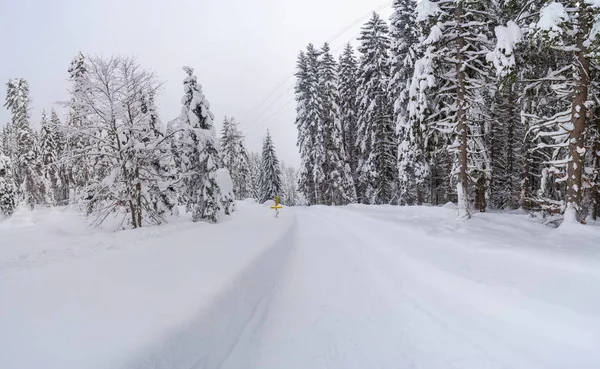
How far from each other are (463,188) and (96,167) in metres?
16.3

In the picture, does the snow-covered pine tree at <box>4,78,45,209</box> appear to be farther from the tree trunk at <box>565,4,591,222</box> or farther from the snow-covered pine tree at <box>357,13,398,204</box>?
the tree trunk at <box>565,4,591,222</box>

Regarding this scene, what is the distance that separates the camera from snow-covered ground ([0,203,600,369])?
3311 mm

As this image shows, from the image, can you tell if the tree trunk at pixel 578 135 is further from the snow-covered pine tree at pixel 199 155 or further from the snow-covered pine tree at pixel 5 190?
the snow-covered pine tree at pixel 5 190

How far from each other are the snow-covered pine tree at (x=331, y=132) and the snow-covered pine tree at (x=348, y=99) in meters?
2.13

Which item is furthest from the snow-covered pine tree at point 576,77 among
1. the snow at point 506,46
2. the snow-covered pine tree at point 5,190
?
the snow-covered pine tree at point 5,190

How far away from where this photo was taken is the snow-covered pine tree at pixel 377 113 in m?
25.9

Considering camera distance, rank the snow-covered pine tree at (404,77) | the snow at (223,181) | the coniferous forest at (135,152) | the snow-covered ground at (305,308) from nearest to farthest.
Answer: the snow-covered ground at (305,308) → the coniferous forest at (135,152) → the snow at (223,181) → the snow-covered pine tree at (404,77)

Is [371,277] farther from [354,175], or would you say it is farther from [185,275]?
[354,175]

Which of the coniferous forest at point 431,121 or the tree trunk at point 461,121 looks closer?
the coniferous forest at point 431,121

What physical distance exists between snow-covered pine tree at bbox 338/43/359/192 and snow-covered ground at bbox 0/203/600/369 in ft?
88.6

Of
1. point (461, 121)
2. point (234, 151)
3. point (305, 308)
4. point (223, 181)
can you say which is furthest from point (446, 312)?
point (234, 151)

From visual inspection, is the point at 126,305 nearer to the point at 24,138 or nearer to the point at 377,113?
the point at 377,113

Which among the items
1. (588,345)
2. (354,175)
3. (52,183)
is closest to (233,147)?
(354,175)

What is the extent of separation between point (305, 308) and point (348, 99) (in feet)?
102
